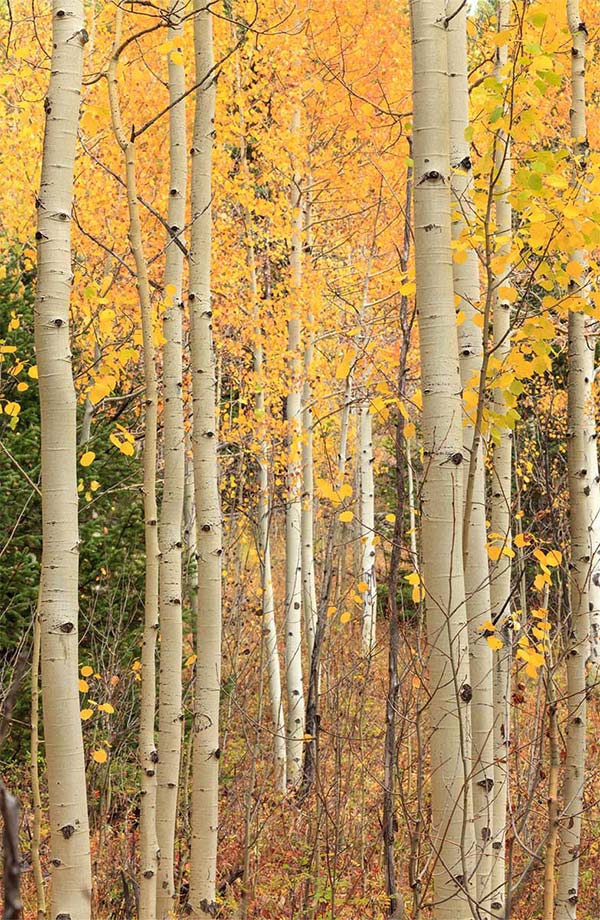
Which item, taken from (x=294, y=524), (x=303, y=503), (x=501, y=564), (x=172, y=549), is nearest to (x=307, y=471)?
(x=303, y=503)

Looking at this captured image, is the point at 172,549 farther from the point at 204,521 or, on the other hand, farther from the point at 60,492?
the point at 60,492

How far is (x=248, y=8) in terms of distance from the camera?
308 inches

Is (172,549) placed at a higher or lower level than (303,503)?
lower

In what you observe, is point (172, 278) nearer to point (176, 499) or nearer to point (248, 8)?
point (176, 499)

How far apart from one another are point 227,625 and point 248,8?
520 cm

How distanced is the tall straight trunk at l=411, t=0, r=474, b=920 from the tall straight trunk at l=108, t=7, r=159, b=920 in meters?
1.19

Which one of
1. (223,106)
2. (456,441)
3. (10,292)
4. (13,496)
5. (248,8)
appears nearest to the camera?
(456,441)

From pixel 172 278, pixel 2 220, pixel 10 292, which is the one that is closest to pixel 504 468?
pixel 172 278

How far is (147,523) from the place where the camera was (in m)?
3.54

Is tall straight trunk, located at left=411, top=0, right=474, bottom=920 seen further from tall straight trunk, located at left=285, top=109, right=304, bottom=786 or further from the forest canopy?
tall straight trunk, located at left=285, top=109, right=304, bottom=786

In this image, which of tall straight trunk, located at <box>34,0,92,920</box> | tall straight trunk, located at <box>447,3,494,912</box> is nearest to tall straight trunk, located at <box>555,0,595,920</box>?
tall straight trunk, located at <box>447,3,494,912</box>

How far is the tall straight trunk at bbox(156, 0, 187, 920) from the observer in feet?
12.8

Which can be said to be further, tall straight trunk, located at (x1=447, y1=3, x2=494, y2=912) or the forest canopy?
tall straight trunk, located at (x1=447, y1=3, x2=494, y2=912)

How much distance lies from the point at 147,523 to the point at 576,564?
1814mm
